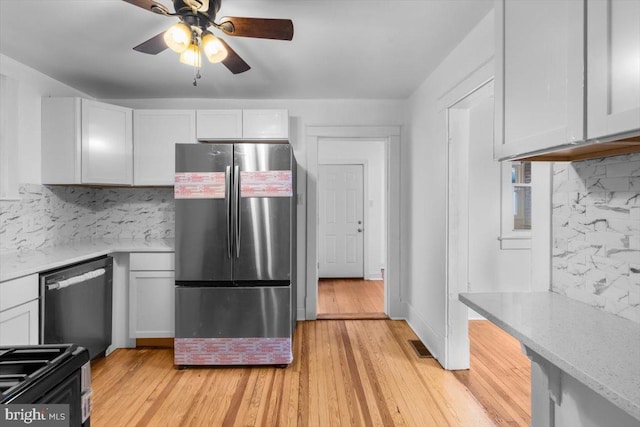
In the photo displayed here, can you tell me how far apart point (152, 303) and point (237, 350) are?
0.90 m

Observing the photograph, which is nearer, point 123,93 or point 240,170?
point 240,170

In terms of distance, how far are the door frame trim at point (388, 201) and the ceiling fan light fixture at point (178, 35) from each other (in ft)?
6.74

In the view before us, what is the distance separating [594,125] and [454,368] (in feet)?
7.31

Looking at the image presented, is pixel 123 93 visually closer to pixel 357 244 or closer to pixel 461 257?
pixel 461 257

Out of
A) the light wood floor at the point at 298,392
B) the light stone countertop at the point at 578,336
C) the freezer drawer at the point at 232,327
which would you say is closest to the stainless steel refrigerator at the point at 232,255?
the freezer drawer at the point at 232,327

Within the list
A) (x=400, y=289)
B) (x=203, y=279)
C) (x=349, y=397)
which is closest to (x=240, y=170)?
(x=203, y=279)

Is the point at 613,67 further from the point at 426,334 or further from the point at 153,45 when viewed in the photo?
the point at 426,334

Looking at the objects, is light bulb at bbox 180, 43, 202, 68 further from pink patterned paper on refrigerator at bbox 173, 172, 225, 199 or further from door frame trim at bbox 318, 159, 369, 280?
door frame trim at bbox 318, 159, 369, 280

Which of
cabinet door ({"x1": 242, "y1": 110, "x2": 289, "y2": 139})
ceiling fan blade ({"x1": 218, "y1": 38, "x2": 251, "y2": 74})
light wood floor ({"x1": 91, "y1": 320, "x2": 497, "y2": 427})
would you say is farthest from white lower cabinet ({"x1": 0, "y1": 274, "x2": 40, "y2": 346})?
cabinet door ({"x1": 242, "y1": 110, "x2": 289, "y2": 139})

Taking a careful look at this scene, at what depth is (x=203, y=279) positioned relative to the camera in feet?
8.63

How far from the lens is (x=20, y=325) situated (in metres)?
1.99

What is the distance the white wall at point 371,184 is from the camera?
18.5ft

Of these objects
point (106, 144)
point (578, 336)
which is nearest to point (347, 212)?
point (106, 144)

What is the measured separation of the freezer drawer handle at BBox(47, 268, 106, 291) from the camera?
221 centimetres
